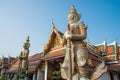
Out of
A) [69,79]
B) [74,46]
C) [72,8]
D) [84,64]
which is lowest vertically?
[69,79]

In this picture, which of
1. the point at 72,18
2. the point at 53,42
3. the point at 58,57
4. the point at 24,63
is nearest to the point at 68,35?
the point at 72,18

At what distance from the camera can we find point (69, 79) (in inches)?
187

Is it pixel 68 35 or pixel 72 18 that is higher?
pixel 72 18

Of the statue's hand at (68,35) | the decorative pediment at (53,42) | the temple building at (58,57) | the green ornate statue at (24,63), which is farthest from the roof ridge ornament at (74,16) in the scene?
the decorative pediment at (53,42)

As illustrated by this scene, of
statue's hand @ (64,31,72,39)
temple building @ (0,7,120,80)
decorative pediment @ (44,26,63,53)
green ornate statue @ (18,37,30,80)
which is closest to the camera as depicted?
statue's hand @ (64,31,72,39)

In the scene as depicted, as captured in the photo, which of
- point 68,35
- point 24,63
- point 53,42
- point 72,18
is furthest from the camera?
point 53,42

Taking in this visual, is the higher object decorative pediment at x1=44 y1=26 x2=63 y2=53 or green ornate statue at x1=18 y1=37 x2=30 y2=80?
decorative pediment at x1=44 y1=26 x2=63 y2=53

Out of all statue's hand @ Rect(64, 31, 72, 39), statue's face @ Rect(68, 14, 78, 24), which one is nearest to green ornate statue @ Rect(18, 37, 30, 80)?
statue's face @ Rect(68, 14, 78, 24)

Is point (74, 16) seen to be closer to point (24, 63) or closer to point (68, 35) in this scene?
point (68, 35)

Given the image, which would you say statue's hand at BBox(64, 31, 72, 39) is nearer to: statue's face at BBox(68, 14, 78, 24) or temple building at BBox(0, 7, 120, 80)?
statue's face at BBox(68, 14, 78, 24)

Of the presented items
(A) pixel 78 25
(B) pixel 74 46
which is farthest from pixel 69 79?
(A) pixel 78 25

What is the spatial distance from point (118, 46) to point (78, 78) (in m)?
8.97

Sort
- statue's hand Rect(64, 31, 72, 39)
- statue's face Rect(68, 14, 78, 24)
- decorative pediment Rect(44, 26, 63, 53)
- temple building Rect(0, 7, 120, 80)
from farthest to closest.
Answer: decorative pediment Rect(44, 26, 63, 53), temple building Rect(0, 7, 120, 80), statue's face Rect(68, 14, 78, 24), statue's hand Rect(64, 31, 72, 39)

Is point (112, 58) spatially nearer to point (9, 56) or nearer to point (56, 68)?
point (56, 68)
